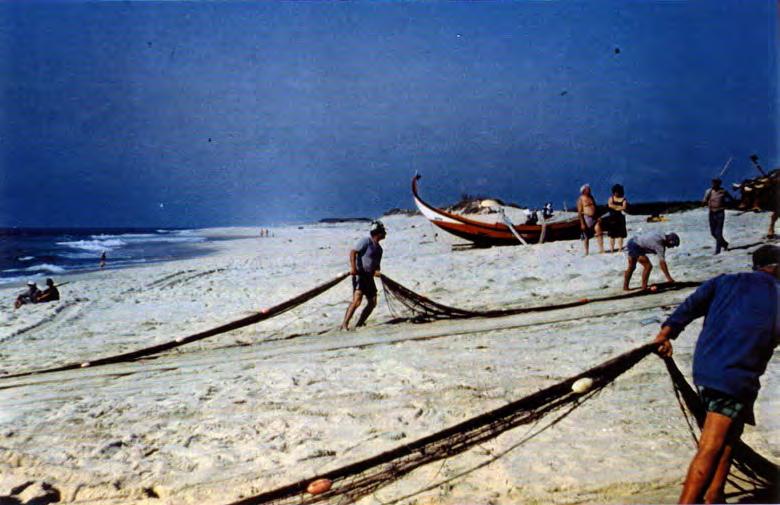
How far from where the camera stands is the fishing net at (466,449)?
3021mm

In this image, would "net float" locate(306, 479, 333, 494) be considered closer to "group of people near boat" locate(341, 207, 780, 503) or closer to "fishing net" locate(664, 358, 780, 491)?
"group of people near boat" locate(341, 207, 780, 503)

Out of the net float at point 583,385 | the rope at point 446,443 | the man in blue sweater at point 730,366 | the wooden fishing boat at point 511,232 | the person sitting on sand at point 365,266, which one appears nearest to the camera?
the man in blue sweater at point 730,366

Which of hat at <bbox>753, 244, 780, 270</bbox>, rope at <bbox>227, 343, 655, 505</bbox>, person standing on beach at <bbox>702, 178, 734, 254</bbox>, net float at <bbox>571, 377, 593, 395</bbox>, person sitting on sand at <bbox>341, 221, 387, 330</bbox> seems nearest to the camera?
hat at <bbox>753, 244, 780, 270</bbox>

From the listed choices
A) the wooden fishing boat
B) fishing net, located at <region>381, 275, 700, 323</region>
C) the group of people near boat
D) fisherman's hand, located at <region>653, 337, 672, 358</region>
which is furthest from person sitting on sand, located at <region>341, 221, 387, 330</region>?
the wooden fishing boat

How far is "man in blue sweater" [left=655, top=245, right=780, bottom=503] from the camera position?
2.56m

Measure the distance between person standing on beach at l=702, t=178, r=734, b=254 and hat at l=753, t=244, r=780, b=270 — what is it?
796 cm

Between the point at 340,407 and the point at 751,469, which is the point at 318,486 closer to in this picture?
the point at 340,407

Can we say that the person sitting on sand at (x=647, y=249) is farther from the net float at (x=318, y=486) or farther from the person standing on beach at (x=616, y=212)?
the net float at (x=318, y=486)

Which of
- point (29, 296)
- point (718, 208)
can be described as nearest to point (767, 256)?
point (718, 208)

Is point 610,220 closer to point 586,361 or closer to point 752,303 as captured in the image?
point 586,361

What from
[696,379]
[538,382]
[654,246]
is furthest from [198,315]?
[696,379]

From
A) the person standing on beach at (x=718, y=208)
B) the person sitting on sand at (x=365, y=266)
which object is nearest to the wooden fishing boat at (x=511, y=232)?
the person standing on beach at (x=718, y=208)

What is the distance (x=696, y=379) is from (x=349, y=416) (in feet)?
7.87

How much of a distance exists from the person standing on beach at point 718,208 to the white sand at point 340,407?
79.6 inches
